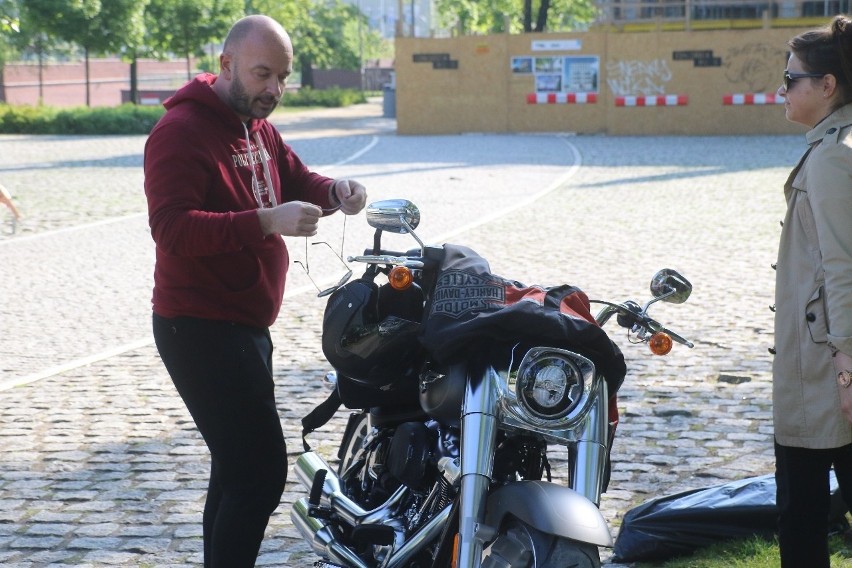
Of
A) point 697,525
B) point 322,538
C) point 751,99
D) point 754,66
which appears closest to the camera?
point 322,538

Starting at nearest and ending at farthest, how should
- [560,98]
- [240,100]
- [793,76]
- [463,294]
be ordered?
[463,294] → [793,76] → [240,100] → [560,98]

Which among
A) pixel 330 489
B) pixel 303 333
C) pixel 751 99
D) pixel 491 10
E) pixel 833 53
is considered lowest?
pixel 303 333

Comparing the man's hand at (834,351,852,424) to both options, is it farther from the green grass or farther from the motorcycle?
the green grass

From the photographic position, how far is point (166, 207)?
3635 mm

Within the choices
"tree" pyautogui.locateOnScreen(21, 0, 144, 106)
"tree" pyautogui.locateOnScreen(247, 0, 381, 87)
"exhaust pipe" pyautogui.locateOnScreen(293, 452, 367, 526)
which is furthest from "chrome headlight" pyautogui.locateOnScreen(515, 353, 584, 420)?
"tree" pyautogui.locateOnScreen(247, 0, 381, 87)

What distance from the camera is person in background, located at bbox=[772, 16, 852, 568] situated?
345 cm

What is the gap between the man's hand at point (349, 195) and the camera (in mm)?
4207

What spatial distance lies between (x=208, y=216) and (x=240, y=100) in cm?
44

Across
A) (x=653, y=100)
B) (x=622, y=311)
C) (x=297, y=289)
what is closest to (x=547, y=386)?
(x=622, y=311)

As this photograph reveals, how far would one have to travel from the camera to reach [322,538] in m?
3.97

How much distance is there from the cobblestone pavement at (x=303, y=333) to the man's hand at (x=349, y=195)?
1.40 metres

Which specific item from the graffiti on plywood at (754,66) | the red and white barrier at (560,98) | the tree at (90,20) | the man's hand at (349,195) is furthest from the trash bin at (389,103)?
the man's hand at (349,195)

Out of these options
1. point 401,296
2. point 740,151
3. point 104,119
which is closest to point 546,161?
point 740,151

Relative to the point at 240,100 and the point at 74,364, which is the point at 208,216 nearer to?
the point at 240,100
